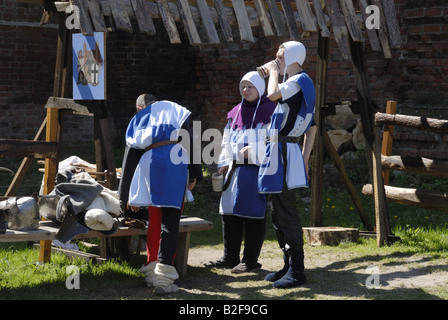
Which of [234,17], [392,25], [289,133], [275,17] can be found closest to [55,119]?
[234,17]

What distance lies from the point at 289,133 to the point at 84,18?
190 centimetres

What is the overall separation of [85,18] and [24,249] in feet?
8.44

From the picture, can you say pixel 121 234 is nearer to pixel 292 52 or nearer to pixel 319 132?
pixel 292 52

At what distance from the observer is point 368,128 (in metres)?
7.19

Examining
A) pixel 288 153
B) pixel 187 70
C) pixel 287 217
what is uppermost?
pixel 187 70

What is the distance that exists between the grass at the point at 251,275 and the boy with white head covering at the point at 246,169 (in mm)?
376

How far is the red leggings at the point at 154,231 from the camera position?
555 centimetres

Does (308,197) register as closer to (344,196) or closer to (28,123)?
(344,196)

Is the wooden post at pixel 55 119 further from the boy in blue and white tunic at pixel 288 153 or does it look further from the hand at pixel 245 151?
the boy in blue and white tunic at pixel 288 153

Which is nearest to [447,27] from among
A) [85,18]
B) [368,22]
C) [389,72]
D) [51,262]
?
[389,72]

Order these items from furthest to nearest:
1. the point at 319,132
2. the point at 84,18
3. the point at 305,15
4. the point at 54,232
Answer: the point at 319,132 < the point at 305,15 < the point at 84,18 < the point at 54,232

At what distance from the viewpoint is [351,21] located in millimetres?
6973

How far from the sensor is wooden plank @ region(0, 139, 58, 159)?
563 centimetres

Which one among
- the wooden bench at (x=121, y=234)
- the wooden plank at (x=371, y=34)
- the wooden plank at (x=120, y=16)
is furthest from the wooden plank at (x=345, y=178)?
the wooden plank at (x=120, y=16)
